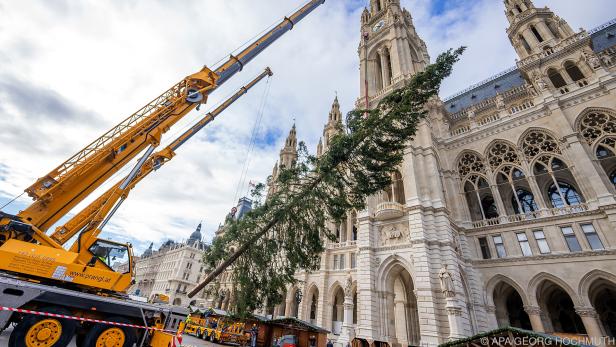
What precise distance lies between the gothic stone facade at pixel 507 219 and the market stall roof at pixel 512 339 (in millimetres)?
8886

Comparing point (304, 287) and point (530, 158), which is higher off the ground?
point (530, 158)

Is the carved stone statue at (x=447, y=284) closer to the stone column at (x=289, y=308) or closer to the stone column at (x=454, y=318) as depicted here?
the stone column at (x=454, y=318)

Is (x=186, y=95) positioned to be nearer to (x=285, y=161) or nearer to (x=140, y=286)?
(x=285, y=161)

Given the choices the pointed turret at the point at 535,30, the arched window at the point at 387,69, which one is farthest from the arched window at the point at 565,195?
the arched window at the point at 387,69

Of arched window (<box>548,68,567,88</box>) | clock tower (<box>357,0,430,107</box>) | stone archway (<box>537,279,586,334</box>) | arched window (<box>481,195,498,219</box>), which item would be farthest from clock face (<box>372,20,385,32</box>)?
stone archway (<box>537,279,586,334</box>)

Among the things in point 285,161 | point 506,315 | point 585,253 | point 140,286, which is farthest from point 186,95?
point 140,286

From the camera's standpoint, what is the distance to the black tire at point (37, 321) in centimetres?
579

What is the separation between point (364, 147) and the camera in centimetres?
Answer: 1181

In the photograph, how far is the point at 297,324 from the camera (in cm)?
1689

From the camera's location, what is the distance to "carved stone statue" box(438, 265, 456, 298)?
15654 millimetres

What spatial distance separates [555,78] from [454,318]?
25.3 metres

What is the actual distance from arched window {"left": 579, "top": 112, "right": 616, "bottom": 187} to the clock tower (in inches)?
581

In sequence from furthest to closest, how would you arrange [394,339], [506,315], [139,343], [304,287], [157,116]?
[304,287], [506,315], [394,339], [157,116], [139,343]

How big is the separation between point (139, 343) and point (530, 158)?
28.0 meters
